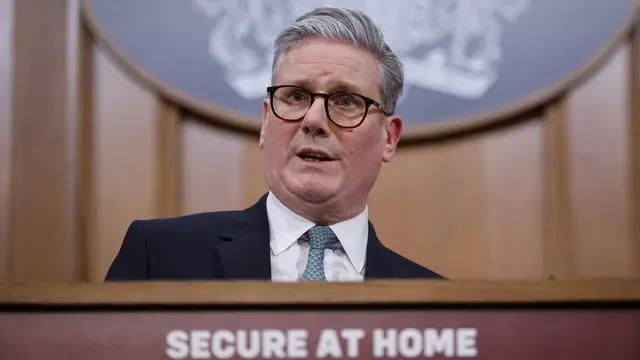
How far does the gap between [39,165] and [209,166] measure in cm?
28

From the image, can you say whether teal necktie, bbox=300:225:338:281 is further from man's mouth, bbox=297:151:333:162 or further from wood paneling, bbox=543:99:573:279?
wood paneling, bbox=543:99:573:279

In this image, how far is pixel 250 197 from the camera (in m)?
1.45

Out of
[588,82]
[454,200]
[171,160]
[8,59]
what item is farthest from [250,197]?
[588,82]

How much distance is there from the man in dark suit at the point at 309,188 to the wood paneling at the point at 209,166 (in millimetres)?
394

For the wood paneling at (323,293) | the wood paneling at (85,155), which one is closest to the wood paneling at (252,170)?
the wood paneling at (85,155)

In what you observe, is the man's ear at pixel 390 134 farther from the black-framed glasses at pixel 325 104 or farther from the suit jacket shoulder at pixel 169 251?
the suit jacket shoulder at pixel 169 251

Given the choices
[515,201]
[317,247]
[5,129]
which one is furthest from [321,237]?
[5,129]

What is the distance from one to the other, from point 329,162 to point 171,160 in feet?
1.83

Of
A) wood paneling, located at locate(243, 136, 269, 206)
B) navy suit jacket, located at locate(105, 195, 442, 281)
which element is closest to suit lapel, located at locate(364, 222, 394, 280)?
navy suit jacket, located at locate(105, 195, 442, 281)

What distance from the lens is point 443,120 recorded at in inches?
59.3

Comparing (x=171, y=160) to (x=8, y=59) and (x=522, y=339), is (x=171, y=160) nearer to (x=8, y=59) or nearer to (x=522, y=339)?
(x=8, y=59)

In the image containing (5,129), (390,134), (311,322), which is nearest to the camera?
(311,322)

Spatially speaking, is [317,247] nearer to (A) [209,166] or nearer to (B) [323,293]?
(B) [323,293]

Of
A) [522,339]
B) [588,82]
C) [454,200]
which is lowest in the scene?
[522,339]
